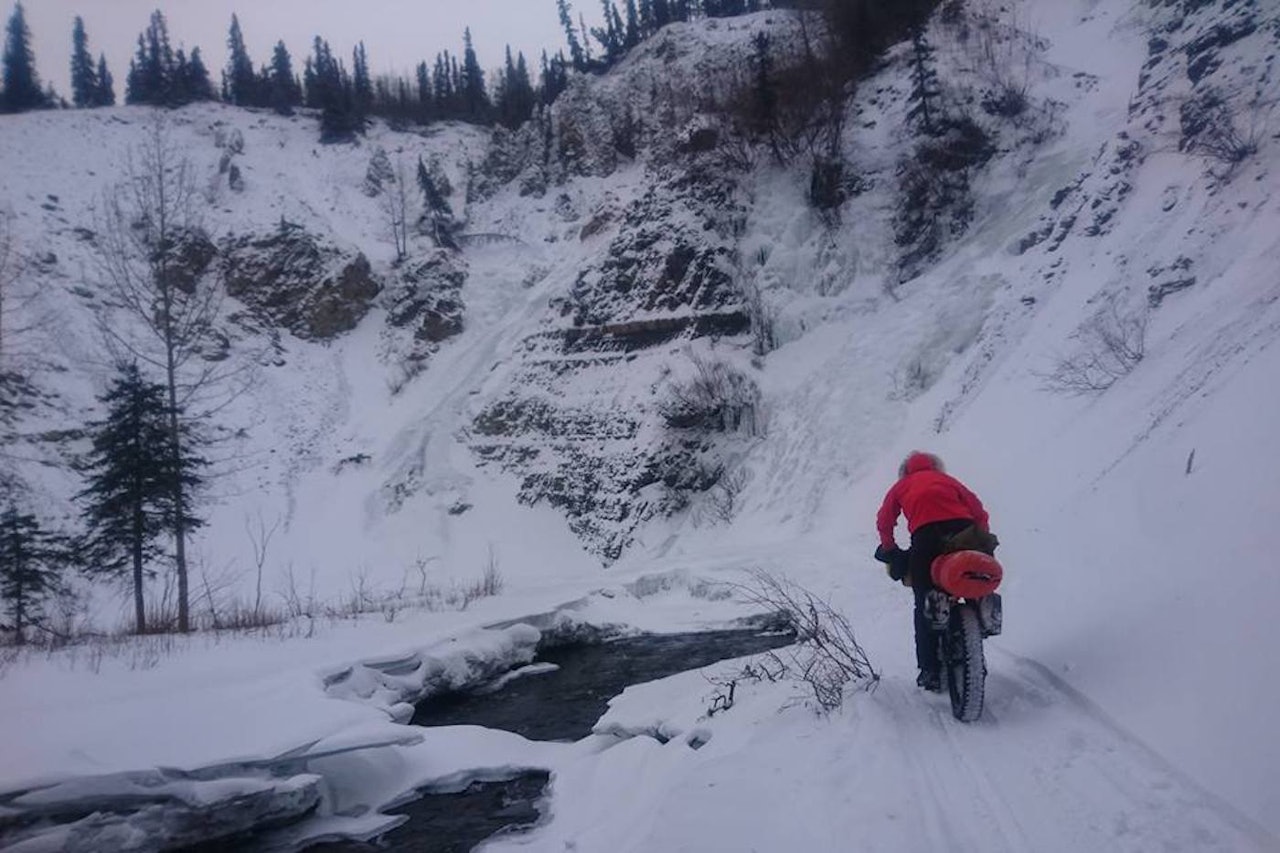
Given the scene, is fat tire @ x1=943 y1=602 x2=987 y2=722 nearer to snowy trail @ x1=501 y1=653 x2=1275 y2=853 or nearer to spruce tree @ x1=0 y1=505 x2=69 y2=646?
snowy trail @ x1=501 y1=653 x2=1275 y2=853

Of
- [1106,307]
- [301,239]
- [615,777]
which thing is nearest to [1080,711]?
[615,777]

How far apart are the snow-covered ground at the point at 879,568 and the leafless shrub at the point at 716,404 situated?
0.84 metres

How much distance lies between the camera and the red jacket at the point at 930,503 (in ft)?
16.1

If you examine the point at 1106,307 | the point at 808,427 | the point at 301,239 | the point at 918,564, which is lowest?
the point at 918,564

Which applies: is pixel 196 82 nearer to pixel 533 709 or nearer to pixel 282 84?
pixel 282 84

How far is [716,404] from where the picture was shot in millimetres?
22875

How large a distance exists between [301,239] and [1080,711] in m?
38.9

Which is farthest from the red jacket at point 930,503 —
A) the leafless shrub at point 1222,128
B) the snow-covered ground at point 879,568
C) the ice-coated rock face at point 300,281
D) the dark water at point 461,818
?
the ice-coated rock face at point 300,281

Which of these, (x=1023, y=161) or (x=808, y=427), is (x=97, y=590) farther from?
(x=1023, y=161)

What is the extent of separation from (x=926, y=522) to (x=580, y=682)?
639cm

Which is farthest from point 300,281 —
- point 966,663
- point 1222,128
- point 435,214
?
point 966,663

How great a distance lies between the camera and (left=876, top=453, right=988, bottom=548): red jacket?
4.91 m

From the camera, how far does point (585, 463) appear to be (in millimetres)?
23766

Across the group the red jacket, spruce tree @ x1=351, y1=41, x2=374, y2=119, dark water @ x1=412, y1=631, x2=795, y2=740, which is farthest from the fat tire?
spruce tree @ x1=351, y1=41, x2=374, y2=119
